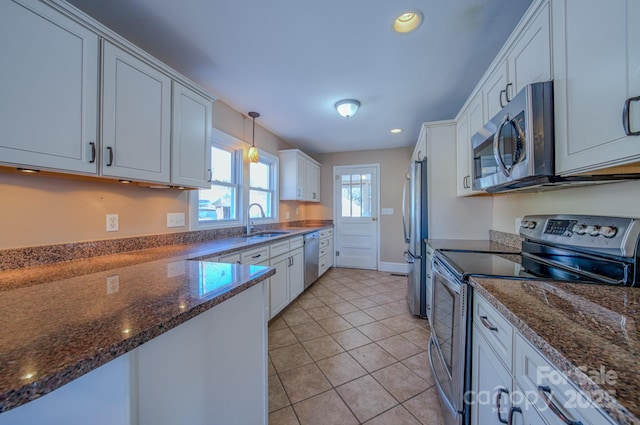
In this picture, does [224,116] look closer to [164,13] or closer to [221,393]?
[164,13]

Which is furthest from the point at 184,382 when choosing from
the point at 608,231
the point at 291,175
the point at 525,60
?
the point at 291,175

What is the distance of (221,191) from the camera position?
2.69m

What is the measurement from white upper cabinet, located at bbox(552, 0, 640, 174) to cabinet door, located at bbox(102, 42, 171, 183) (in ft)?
7.04

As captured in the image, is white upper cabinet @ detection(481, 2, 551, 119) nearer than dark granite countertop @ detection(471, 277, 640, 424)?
No

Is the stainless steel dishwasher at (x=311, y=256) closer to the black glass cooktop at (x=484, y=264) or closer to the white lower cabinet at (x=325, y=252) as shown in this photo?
the white lower cabinet at (x=325, y=252)

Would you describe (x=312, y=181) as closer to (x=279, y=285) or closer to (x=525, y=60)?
(x=279, y=285)

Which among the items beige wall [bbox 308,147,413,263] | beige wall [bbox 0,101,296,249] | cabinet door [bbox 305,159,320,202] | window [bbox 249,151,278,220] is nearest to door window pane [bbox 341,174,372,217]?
beige wall [bbox 308,147,413,263]

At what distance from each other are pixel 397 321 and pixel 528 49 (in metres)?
2.35

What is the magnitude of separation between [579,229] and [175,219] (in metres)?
2.61

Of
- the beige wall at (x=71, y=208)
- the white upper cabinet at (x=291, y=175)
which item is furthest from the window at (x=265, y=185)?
the beige wall at (x=71, y=208)

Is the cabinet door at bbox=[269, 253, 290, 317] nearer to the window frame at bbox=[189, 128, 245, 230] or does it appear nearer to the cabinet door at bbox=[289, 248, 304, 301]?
the cabinet door at bbox=[289, 248, 304, 301]

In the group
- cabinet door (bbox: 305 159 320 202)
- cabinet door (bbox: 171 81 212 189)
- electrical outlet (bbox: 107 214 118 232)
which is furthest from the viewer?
cabinet door (bbox: 305 159 320 202)

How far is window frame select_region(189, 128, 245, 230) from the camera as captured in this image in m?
2.21

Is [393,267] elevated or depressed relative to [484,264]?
depressed
